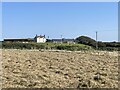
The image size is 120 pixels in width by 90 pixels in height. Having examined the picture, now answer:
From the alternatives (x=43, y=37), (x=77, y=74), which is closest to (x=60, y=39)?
(x=43, y=37)

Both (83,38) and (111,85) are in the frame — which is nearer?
(111,85)

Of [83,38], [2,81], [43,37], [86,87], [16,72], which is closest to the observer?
[86,87]

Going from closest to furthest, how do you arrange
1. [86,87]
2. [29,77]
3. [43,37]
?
[86,87]
[29,77]
[43,37]

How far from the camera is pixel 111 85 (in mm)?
10922

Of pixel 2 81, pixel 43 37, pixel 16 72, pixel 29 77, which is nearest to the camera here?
pixel 2 81

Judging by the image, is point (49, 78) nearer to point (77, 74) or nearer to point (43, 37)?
point (77, 74)

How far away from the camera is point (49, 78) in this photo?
1203cm

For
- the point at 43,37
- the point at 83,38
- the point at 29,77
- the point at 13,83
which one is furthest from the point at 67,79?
the point at 43,37

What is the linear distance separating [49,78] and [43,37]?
85640mm

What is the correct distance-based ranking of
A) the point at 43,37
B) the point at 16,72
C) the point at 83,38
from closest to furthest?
the point at 16,72 < the point at 83,38 < the point at 43,37

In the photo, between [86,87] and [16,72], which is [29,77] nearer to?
[16,72]

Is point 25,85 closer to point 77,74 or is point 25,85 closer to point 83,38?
point 77,74

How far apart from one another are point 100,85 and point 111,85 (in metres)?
0.44

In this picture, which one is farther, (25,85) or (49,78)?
(49,78)
